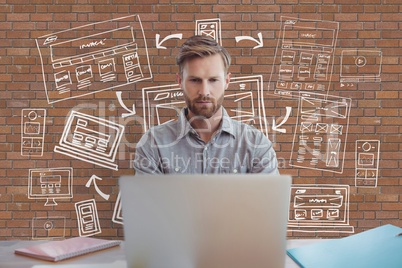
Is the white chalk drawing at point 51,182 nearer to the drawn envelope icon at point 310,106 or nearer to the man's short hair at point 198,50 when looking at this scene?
the man's short hair at point 198,50

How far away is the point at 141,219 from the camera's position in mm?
890

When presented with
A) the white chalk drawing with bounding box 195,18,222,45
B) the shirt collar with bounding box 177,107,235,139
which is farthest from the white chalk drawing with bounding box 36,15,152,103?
Answer: the shirt collar with bounding box 177,107,235,139

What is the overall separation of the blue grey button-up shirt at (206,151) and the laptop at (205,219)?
3.34 ft

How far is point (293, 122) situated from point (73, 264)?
221cm

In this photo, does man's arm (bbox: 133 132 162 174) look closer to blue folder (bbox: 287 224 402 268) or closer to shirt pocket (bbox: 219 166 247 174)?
shirt pocket (bbox: 219 166 247 174)

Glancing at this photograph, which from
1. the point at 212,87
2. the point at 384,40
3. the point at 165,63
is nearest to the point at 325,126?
the point at 384,40

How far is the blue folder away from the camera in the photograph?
118 cm

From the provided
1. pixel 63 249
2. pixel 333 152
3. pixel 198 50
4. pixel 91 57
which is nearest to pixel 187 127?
pixel 198 50

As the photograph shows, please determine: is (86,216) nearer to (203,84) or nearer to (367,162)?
(203,84)

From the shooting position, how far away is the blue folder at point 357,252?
1.18 meters

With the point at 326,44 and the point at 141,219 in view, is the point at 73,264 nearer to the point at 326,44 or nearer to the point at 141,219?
the point at 141,219

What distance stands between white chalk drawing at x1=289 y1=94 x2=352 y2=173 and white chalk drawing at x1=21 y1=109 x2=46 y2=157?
1.84 meters

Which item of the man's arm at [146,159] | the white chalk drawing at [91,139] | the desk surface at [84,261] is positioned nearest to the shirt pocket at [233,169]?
the man's arm at [146,159]

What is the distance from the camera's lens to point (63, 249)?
4.47 feet
